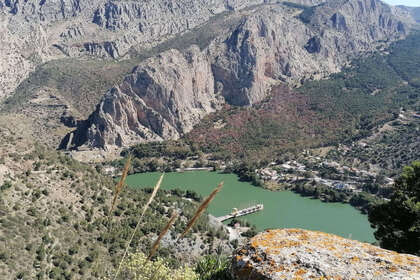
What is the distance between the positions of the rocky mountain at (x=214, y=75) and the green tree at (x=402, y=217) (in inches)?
2728

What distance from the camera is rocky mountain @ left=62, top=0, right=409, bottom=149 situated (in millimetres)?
81188

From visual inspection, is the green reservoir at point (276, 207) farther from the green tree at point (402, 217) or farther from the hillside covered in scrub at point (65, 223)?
the green tree at point (402, 217)

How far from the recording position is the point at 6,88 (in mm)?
111812

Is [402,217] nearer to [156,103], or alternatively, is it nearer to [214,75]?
[156,103]

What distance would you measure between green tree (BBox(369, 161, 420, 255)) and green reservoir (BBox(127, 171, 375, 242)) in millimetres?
30616

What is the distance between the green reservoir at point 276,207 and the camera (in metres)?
45.7

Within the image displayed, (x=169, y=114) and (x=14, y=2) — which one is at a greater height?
(x=14, y=2)

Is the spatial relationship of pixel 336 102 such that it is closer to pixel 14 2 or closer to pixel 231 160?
pixel 231 160

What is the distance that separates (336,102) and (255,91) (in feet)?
64.5

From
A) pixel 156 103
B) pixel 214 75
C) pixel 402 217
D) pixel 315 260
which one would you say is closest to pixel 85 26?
pixel 214 75

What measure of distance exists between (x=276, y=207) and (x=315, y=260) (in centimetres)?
4996

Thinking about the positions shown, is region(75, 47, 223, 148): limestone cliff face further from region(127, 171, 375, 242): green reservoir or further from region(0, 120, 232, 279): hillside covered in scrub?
region(0, 120, 232, 279): hillside covered in scrub

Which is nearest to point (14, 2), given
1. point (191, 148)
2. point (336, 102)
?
point (191, 148)

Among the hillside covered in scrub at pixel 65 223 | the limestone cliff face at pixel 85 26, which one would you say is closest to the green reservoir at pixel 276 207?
the hillside covered in scrub at pixel 65 223
